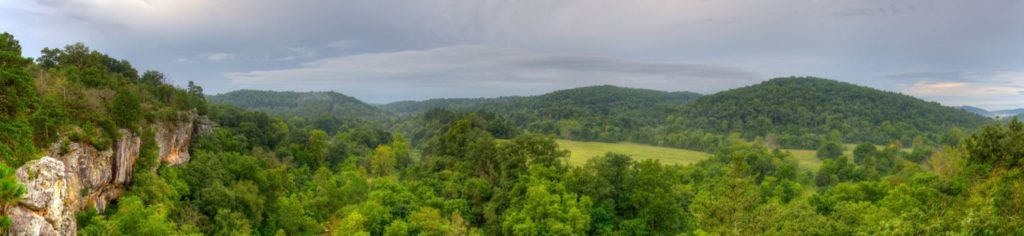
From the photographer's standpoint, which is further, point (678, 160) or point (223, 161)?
point (678, 160)

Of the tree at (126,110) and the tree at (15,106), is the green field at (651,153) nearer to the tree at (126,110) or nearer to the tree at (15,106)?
the tree at (126,110)

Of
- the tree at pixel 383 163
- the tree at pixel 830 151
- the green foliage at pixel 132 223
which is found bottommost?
the tree at pixel 383 163

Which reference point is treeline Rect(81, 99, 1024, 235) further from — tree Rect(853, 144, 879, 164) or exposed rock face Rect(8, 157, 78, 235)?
tree Rect(853, 144, 879, 164)

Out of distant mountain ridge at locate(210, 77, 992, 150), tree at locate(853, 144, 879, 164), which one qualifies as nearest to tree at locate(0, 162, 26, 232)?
tree at locate(853, 144, 879, 164)

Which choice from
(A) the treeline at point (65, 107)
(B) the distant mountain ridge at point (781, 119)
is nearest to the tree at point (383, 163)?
(A) the treeline at point (65, 107)

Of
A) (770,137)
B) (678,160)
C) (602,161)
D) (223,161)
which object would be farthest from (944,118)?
(223,161)

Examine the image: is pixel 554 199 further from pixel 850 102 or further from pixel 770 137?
pixel 850 102
